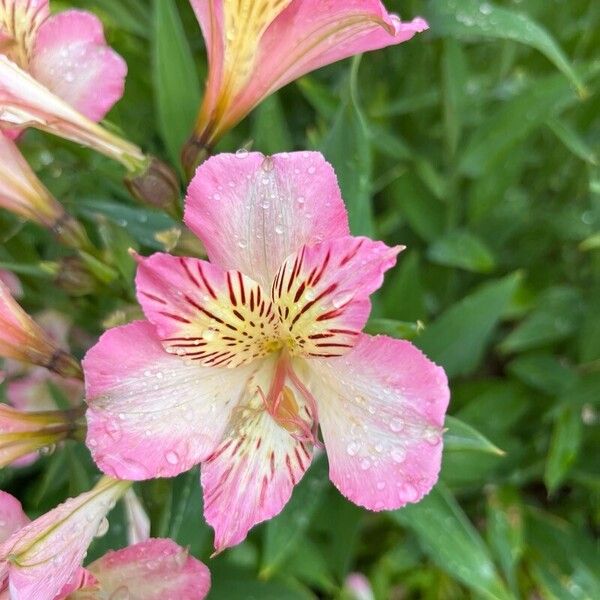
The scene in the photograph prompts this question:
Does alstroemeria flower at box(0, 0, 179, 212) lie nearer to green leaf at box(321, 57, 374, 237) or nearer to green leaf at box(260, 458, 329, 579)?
green leaf at box(321, 57, 374, 237)

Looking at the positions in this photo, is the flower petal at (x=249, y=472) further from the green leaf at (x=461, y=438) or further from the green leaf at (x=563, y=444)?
the green leaf at (x=563, y=444)

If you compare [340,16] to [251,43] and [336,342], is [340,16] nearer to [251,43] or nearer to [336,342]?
[251,43]

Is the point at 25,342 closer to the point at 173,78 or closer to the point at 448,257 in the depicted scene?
the point at 173,78

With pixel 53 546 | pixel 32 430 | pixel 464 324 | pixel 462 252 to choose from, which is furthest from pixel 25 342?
pixel 462 252

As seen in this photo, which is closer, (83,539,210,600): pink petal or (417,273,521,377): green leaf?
(83,539,210,600): pink petal

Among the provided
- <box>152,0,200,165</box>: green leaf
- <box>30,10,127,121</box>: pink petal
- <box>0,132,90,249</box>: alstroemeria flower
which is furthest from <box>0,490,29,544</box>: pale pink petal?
<box>152,0,200,165</box>: green leaf

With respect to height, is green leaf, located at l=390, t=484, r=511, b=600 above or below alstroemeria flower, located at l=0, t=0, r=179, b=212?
below

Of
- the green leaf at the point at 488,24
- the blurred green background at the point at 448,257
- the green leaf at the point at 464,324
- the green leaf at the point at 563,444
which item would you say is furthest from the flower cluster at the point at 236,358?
the green leaf at the point at 563,444

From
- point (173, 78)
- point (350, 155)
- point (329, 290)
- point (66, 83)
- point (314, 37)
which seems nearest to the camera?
point (329, 290)
